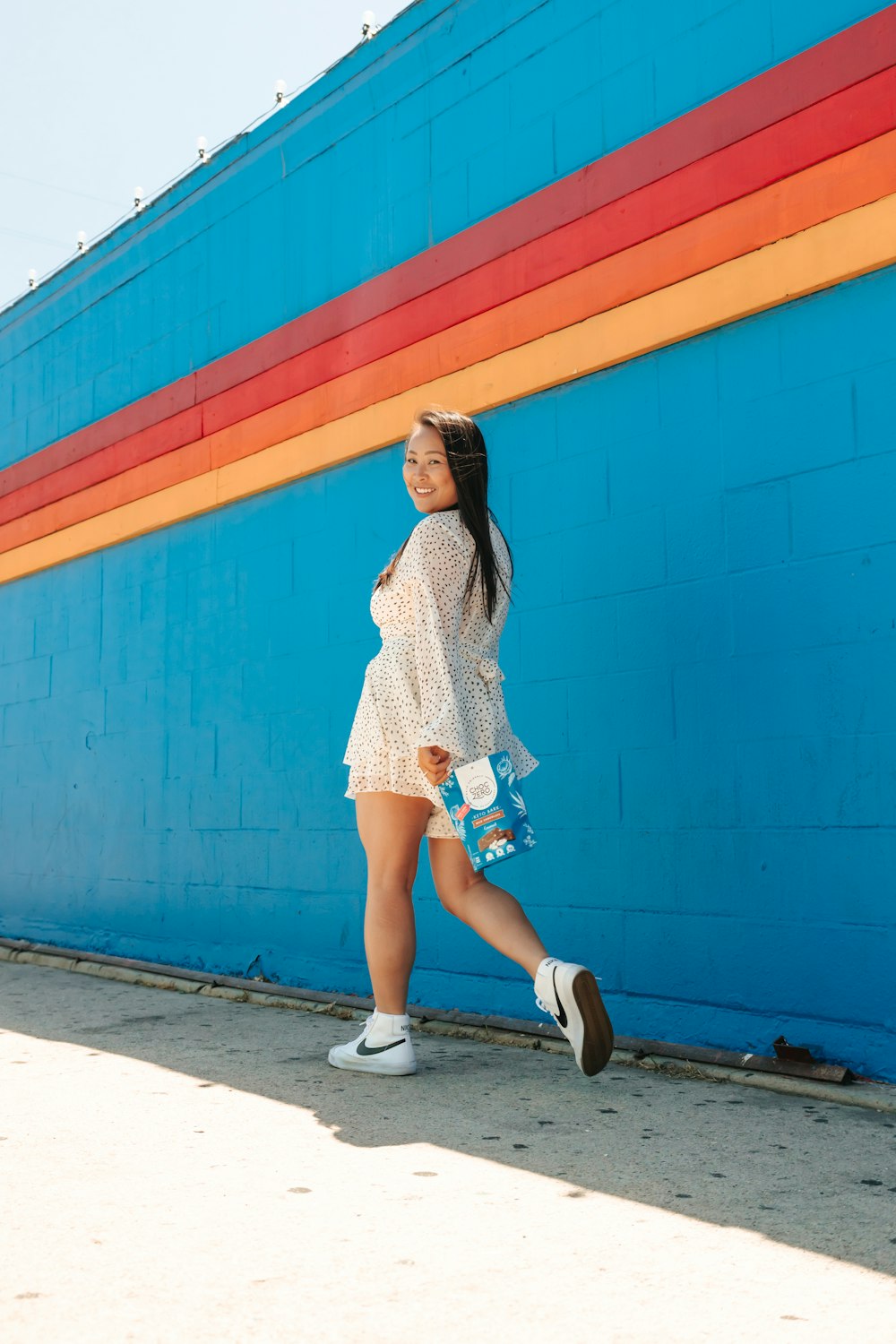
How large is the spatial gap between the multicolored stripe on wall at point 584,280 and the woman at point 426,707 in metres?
0.90

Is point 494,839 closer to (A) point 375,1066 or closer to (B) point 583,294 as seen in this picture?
(A) point 375,1066

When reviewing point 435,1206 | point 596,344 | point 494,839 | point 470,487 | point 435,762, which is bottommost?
point 435,1206

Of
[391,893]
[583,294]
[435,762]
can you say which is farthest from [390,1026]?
[583,294]

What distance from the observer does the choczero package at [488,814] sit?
338 centimetres

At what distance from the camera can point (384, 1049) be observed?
11.9 ft

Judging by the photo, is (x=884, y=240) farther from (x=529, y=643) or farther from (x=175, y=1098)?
(x=175, y=1098)

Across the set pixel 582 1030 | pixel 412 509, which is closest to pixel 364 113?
pixel 412 509

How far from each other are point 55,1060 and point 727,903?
214 cm

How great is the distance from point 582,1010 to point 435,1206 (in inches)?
34.2

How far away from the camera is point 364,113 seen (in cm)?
551

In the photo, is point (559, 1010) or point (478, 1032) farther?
point (478, 1032)

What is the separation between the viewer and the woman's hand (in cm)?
346

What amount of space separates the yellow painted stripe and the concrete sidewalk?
7.38 feet

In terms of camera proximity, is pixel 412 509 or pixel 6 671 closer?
pixel 412 509
